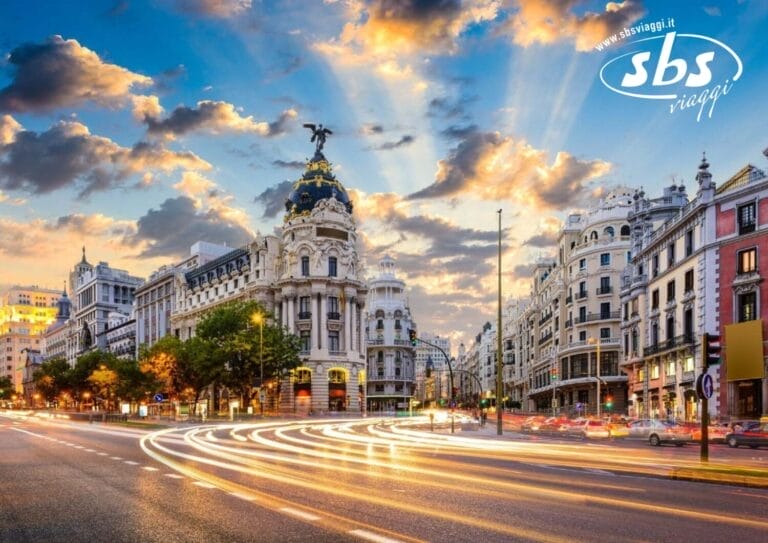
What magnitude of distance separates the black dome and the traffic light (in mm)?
80998

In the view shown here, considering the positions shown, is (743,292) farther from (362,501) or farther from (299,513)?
(299,513)

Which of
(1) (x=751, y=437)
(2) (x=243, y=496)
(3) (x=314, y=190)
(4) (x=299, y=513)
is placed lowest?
(1) (x=751, y=437)

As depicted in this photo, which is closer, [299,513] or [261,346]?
[299,513]

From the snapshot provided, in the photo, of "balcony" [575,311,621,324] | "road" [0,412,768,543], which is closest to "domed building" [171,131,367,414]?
"balcony" [575,311,621,324]

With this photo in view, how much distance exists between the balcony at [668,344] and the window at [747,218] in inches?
361

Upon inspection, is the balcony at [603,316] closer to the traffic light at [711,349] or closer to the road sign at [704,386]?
the traffic light at [711,349]

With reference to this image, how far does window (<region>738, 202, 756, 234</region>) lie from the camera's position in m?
48.0

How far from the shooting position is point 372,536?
31.8 ft

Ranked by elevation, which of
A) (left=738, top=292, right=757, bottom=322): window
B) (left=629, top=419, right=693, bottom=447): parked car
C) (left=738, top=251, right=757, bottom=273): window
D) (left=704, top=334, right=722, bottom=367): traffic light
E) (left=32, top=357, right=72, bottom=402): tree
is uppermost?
(left=738, top=251, right=757, bottom=273): window

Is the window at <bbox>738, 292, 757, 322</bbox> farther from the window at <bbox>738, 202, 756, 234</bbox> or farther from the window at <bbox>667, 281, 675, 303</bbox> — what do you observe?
the window at <bbox>667, 281, 675, 303</bbox>

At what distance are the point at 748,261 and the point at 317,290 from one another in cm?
5848

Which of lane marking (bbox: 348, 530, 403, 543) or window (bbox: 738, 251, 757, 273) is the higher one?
window (bbox: 738, 251, 757, 273)

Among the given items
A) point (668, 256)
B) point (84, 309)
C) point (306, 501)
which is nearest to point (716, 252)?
point (668, 256)

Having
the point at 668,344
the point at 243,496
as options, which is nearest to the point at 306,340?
the point at 668,344
